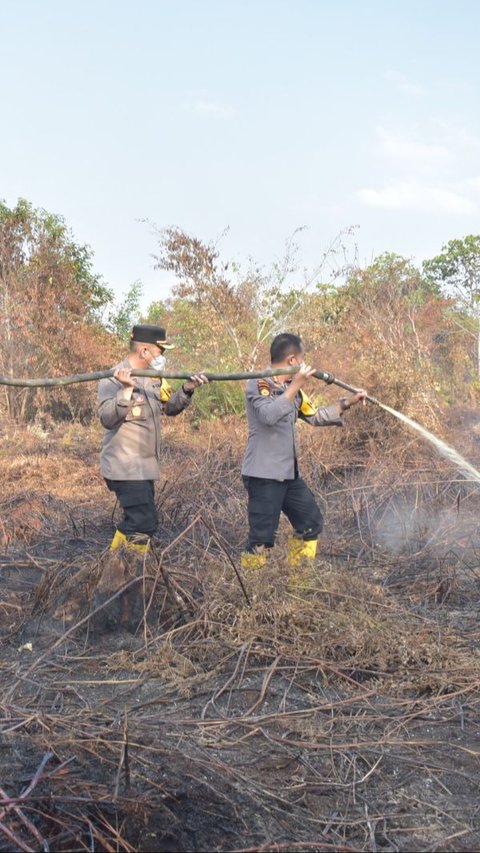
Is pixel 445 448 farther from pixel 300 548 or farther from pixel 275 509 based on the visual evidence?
pixel 275 509

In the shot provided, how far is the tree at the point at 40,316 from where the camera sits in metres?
14.5

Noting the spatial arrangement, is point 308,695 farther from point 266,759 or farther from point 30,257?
point 30,257

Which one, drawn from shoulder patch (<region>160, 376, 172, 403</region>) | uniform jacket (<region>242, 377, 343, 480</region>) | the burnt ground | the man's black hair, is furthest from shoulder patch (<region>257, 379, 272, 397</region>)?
the burnt ground

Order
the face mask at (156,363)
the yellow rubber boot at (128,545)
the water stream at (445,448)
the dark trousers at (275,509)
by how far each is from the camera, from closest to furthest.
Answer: the yellow rubber boot at (128,545)
the dark trousers at (275,509)
the face mask at (156,363)
the water stream at (445,448)

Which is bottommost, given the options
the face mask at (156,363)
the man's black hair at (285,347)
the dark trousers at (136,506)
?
the dark trousers at (136,506)

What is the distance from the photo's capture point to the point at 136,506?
15.7 feet

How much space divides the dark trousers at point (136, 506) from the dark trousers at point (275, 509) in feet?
2.02

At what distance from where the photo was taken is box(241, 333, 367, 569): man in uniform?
4.48m

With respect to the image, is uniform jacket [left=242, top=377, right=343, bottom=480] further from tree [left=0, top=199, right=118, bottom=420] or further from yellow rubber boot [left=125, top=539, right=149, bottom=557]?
tree [left=0, top=199, right=118, bottom=420]

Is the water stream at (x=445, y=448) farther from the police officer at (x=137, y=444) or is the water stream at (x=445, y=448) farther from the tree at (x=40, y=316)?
the tree at (x=40, y=316)

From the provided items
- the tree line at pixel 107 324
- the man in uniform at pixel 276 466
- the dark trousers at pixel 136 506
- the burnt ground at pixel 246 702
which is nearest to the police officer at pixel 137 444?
the dark trousers at pixel 136 506

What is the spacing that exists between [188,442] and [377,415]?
288 cm

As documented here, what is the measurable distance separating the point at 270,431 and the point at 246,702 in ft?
5.83

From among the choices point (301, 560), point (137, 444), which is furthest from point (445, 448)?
point (137, 444)
